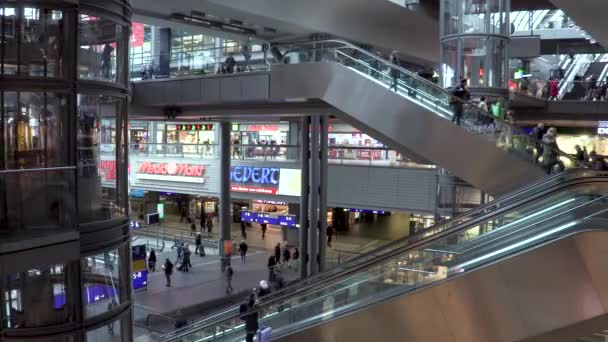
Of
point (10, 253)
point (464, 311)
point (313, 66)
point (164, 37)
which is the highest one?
point (164, 37)

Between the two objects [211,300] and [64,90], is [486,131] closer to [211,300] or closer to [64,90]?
[64,90]

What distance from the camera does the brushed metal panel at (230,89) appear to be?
17.6m

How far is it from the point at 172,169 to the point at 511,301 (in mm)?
27190

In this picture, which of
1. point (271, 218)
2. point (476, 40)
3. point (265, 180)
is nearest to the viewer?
point (476, 40)

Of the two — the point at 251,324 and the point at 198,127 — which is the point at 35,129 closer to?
the point at 251,324

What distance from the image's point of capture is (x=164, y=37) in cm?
3403

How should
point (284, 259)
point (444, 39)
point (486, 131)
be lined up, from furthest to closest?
point (284, 259) < point (444, 39) < point (486, 131)

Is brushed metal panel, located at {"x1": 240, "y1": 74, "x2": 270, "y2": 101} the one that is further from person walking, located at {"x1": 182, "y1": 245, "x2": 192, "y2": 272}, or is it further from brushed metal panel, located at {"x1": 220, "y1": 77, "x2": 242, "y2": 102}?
person walking, located at {"x1": 182, "y1": 245, "x2": 192, "y2": 272}

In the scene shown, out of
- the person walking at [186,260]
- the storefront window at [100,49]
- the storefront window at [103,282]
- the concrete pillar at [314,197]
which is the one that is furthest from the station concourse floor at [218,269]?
the storefront window at [100,49]

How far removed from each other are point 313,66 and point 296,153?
14.3 m

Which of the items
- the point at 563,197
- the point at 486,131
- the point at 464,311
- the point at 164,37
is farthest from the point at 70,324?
the point at 164,37

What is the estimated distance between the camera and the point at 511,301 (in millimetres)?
7281

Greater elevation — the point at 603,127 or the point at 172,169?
the point at 603,127

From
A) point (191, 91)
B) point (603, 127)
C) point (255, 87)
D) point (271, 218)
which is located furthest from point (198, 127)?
point (603, 127)
